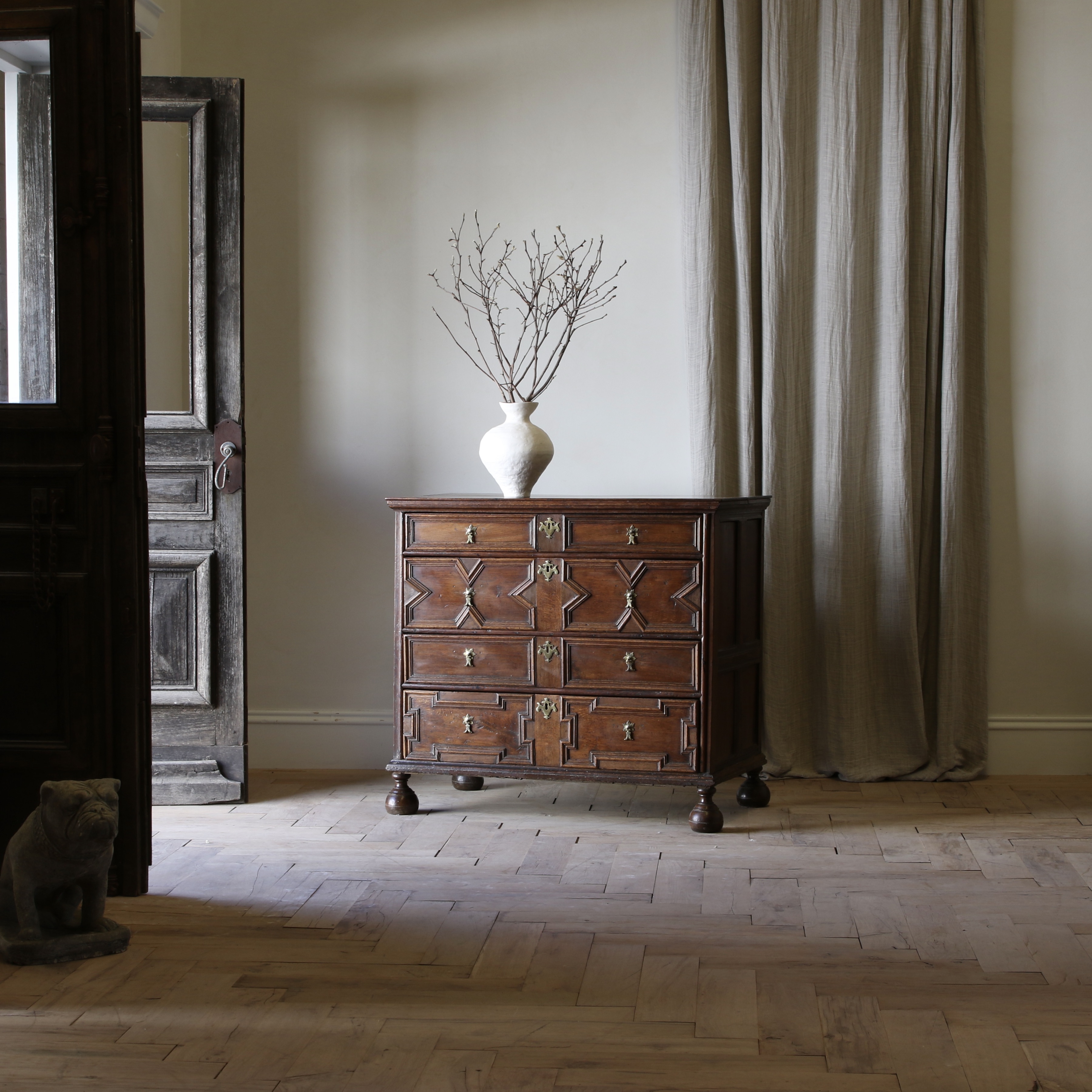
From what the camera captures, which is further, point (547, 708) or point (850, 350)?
point (850, 350)

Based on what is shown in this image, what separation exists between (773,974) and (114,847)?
1.52 metres

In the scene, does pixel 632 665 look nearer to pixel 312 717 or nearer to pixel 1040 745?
pixel 312 717

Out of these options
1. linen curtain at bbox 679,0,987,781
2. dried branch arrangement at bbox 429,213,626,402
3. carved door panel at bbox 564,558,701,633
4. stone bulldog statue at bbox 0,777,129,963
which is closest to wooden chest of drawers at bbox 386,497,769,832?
carved door panel at bbox 564,558,701,633

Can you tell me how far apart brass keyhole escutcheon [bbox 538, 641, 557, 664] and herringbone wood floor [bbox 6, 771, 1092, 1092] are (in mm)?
486

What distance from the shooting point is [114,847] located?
2.77 m

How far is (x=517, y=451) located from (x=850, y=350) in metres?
1.18

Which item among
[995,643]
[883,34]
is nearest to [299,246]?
[883,34]

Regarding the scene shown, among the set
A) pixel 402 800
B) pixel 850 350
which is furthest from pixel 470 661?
pixel 850 350

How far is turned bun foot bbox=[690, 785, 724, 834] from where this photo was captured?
11.0 ft

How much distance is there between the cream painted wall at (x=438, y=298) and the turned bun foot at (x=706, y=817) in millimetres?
1141

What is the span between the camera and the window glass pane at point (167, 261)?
3660 mm

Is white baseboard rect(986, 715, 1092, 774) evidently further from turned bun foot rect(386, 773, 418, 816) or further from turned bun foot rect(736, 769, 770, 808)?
turned bun foot rect(386, 773, 418, 816)

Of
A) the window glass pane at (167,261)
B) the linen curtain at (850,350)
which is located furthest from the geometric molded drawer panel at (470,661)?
the window glass pane at (167,261)

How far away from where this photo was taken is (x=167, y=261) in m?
3.69
